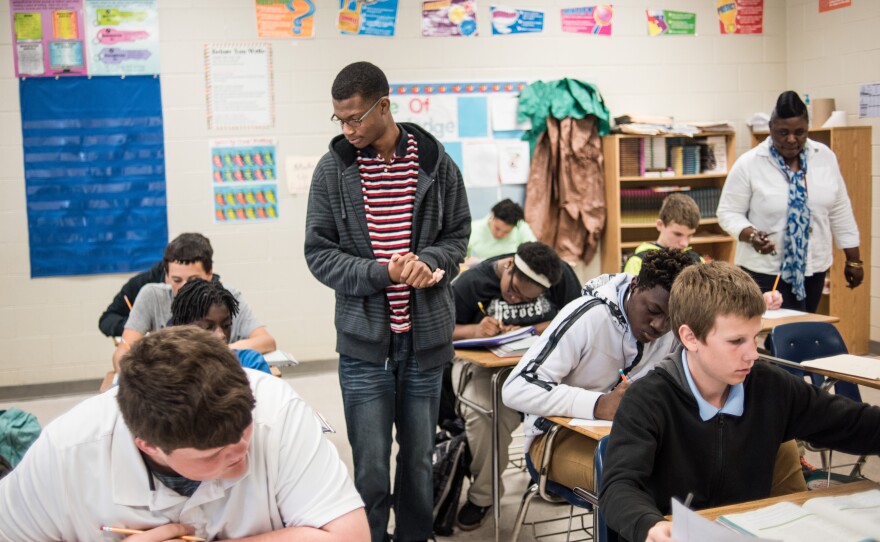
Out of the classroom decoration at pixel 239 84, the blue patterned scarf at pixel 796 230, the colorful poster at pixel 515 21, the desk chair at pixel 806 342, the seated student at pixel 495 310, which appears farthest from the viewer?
the colorful poster at pixel 515 21

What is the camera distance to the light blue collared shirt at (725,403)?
1.86m

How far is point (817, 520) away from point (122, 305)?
10.4 ft

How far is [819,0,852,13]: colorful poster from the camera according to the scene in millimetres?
6132

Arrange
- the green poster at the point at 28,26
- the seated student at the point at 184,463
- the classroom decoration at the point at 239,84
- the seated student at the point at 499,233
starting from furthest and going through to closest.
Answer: the classroom decoration at the point at 239,84 < the green poster at the point at 28,26 < the seated student at the point at 499,233 < the seated student at the point at 184,463

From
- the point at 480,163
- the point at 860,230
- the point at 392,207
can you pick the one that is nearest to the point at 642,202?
the point at 480,163

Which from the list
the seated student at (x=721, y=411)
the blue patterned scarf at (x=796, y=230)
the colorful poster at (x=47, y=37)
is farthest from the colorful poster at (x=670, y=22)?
the seated student at (x=721, y=411)

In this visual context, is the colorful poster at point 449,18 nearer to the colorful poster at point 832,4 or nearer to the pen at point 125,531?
the colorful poster at point 832,4

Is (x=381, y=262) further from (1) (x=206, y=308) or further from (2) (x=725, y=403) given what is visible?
(2) (x=725, y=403)

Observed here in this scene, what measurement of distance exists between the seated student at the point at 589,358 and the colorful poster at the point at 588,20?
4.17 meters

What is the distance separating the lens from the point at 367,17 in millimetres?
6047

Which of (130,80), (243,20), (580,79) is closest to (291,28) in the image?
(243,20)

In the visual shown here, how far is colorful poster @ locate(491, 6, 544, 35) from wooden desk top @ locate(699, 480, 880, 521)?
16.5 feet

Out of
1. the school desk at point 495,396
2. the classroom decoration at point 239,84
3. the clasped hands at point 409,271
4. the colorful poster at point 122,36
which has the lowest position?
the school desk at point 495,396

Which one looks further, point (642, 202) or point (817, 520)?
point (642, 202)
